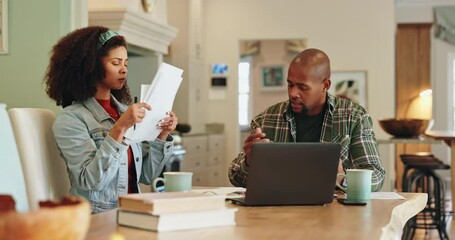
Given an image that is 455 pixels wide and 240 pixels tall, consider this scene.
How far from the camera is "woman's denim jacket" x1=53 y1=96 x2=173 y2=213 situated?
230 cm

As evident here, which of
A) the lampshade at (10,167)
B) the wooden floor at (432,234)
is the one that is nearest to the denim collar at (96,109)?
the lampshade at (10,167)

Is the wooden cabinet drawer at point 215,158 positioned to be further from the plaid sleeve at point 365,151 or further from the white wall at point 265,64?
the plaid sleeve at point 365,151

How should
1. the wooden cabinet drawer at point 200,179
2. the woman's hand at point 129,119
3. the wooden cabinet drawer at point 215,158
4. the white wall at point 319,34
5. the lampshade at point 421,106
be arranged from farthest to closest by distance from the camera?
the lampshade at point 421,106 → the white wall at point 319,34 → the wooden cabinet drawer at point 215,158 → the wooden cabinet drawer at point 200,179 → the woman's hand at point 129,119

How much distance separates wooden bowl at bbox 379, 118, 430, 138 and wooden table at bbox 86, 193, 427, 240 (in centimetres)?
352

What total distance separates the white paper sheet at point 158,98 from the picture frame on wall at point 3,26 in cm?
125

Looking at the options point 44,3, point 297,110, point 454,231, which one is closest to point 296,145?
point 297,110

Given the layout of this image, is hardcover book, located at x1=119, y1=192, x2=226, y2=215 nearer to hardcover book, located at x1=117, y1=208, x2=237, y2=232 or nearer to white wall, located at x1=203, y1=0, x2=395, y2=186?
hardcover book, located at x1=117, y1=208, x2=237, y2=232

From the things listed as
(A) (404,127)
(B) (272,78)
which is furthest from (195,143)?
(B) (272,78)

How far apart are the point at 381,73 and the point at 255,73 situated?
10.3 feet

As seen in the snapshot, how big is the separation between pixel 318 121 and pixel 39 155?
3.86 ft

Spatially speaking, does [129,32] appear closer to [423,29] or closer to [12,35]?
[12,35]

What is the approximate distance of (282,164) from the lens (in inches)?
80.5

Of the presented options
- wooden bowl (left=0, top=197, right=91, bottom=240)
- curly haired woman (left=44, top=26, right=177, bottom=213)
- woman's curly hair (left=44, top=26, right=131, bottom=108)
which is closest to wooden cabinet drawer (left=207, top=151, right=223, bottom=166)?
curly haired woman (left=44, top=26, right=177, bottom=213)

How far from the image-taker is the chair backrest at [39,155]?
2268 millimetres
